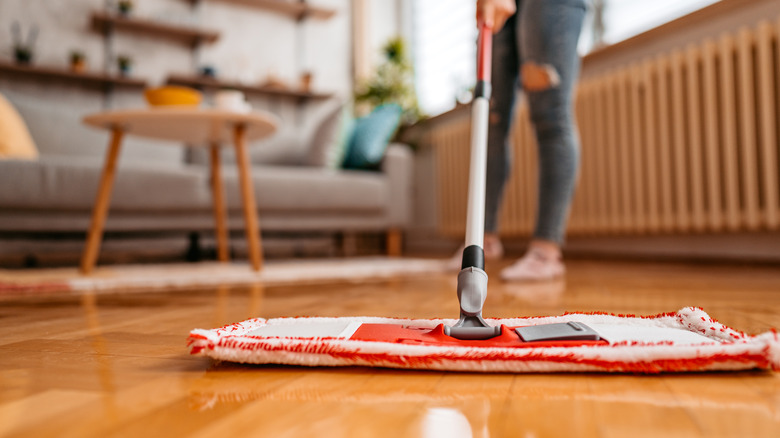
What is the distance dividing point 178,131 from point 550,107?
122cm

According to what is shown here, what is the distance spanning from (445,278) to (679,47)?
147cm

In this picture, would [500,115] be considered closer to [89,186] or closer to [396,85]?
[89,186]

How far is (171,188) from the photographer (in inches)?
85.1

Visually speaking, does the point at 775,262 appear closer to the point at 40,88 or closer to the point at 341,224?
the point at 341,224

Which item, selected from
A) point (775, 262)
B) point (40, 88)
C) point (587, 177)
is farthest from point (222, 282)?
point (40, 88)

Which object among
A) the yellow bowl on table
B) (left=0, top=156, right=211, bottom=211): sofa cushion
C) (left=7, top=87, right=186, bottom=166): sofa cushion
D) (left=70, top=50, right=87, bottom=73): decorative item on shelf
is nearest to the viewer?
the yellow bowl on table

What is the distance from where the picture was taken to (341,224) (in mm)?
2578

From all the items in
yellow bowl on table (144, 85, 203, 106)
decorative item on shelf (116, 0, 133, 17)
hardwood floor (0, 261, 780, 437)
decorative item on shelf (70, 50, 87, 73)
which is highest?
decorative item on shelf (116, 0, 133, 17)

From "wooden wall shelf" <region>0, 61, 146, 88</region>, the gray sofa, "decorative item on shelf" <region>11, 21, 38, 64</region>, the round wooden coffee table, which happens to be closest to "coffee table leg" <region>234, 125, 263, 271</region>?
the round wooden coffee table

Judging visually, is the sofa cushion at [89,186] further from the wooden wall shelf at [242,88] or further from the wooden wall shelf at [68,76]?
the wooden wall shelf at [242,88]

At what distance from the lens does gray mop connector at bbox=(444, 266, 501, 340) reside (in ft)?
1.61

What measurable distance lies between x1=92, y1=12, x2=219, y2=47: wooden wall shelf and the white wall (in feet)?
0.13

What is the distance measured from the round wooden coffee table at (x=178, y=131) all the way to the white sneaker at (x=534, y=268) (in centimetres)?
78

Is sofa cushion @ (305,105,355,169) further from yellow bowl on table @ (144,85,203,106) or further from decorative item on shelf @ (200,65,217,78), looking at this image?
decorative item on shelf @ (200,65,217,78)
